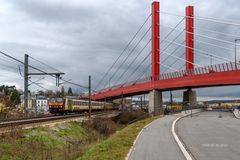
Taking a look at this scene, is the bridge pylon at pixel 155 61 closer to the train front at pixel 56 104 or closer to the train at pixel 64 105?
the train at pixel 64 105

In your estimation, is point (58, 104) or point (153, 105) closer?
point (58, 104)

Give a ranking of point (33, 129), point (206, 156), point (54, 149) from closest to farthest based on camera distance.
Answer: point (206, 156)
point (54, 149)
point (33, 129)

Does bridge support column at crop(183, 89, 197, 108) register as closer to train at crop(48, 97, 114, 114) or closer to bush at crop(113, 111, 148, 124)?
bush at crop(113, 111, 148, 124)

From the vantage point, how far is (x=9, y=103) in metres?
28.1

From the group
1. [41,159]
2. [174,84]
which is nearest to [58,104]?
[174,84]

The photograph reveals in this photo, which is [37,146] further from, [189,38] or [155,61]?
[189,38]

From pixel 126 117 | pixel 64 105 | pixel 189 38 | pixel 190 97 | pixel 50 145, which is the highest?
pixel 189 38

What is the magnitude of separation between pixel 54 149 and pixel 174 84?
144 ft

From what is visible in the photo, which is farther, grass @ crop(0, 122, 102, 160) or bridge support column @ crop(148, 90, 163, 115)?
bridge support column @ crop(148, 90, 163, 115)

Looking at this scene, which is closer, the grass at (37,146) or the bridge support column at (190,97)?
the grass at (37,146)

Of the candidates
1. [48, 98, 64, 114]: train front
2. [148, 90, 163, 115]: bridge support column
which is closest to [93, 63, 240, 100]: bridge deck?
[148, 90, 163, 115]: bridge support column

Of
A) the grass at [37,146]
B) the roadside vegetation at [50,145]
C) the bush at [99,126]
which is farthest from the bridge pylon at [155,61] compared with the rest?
the grass at [37,146]

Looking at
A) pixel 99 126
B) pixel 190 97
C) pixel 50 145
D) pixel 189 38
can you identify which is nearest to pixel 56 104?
pixel 99 126

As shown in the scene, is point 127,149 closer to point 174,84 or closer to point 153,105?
point 174,84
